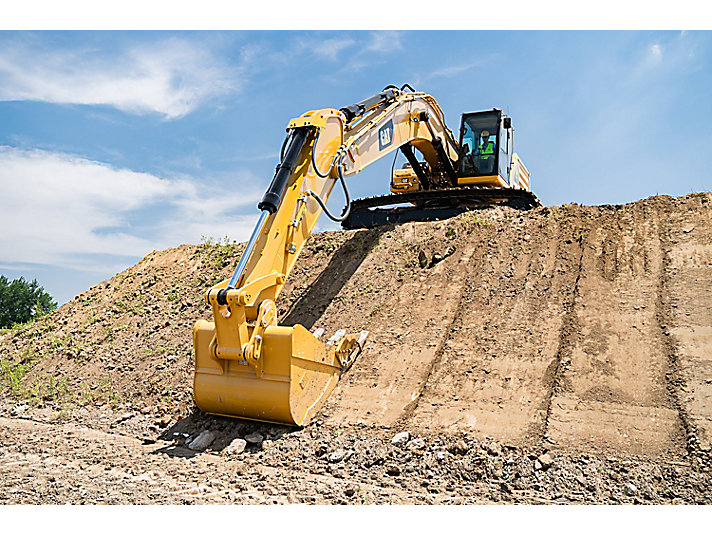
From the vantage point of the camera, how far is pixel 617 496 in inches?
198

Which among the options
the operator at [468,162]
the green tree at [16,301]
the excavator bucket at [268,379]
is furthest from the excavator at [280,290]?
the green tree at [16,301]

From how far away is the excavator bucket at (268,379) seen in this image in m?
6.47

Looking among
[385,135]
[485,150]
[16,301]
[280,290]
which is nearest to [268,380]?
[280,290]

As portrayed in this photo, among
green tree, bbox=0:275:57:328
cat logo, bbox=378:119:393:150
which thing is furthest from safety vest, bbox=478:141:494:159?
green tree, bbox=0:275:57:328

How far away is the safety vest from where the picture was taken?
12.6 meters

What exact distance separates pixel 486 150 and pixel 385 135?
383 cm

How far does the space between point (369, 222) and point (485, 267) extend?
12.1 ft

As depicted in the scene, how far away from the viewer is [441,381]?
7.26 metres

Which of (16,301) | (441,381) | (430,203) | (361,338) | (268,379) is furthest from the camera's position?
(16,301)

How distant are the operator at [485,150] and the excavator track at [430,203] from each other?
0.77 meters

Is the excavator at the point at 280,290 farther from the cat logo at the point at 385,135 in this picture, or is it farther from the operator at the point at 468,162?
the operator at the point at 468,162

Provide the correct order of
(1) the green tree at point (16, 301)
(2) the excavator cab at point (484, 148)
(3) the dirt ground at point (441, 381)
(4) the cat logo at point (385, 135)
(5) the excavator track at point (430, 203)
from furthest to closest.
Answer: (1) the green tree at point (16, 301) → (2) the excavator cab at point (484, 148) → (5) the excavator track at point (430, 203) → (4) the cat logo at point (385, 135) → (3) the dirt ground at point (441, 381)

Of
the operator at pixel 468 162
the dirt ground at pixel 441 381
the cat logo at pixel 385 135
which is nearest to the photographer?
the dirt ground at pixel 441 381

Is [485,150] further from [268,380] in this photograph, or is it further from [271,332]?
[268,380]
